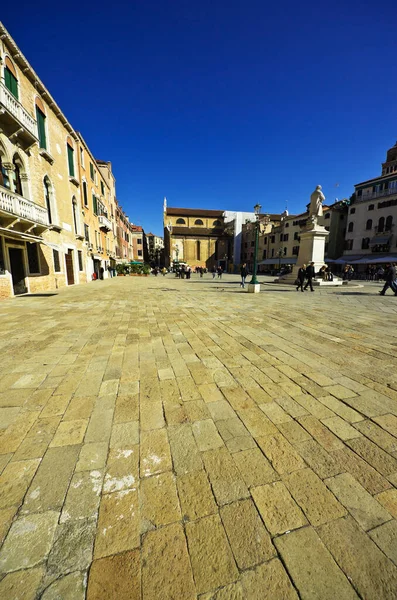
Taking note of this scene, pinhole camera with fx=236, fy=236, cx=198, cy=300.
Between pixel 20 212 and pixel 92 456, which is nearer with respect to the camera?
pixel 92 456

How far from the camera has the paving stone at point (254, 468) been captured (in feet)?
5.36

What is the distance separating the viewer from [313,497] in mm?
1510

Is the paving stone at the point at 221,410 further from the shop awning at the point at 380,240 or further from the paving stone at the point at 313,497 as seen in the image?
the shop awning at the point at 380,240

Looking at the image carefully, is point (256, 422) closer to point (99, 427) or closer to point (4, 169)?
point (99, 427)

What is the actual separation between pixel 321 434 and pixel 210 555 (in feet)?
4.43

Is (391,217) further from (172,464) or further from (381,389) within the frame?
(172,464)

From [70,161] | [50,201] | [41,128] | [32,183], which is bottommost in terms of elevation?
[50,201]

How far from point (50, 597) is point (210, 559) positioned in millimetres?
731

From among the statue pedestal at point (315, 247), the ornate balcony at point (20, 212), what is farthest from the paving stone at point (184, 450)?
the statue pedestal at point (315, 247)

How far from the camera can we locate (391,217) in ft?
93.9

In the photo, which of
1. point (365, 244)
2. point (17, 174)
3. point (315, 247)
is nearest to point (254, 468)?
point (17, 174)

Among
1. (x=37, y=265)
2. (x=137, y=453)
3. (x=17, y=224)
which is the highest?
(x=17, y=224)

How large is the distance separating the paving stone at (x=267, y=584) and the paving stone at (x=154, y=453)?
77 centimetres

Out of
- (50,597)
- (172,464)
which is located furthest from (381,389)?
(50,597)
